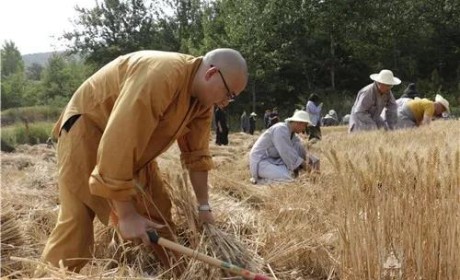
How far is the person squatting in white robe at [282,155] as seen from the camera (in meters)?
5.36

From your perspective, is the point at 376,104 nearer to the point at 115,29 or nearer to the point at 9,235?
the point at 9,235

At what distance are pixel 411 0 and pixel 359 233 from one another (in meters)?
27.8

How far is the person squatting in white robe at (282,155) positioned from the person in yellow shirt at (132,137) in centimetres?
272

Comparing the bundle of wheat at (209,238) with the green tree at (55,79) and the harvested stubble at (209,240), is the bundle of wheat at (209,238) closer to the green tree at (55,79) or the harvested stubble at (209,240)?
the harvested stubble at (209,240)

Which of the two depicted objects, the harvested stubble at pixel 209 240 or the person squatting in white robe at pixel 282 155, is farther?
the person squatting in white robe at pixel 282 155

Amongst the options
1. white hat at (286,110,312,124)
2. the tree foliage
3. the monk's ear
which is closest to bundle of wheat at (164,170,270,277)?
the monk's ear

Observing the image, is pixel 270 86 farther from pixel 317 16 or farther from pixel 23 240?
pixel 23 240

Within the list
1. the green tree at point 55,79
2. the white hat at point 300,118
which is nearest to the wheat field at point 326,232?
the white hat at point 300,118

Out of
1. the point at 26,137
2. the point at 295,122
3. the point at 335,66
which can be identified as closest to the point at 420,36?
the point at 335,66

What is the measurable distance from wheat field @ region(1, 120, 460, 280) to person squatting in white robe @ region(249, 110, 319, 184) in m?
1.39

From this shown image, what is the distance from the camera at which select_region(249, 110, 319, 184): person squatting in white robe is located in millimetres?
5359

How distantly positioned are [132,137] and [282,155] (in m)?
3.57

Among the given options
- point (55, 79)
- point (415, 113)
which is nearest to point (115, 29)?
point (55, 79)

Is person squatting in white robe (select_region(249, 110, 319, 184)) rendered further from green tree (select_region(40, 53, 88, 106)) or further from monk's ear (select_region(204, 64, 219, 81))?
green tree (select_region(40, 53, 88, 106))
